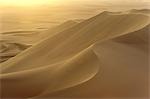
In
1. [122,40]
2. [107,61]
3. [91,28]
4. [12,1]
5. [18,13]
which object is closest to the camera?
[107,61]

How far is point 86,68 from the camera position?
143 centimetres

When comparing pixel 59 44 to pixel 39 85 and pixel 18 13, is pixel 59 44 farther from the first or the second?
pixel 18 13

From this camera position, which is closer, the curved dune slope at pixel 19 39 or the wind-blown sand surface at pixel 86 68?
the wind-blown sand surface at pixel 86 68

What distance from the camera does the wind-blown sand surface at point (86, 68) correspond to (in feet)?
4.40

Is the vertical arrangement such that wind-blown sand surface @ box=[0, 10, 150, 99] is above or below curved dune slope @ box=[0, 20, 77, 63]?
below

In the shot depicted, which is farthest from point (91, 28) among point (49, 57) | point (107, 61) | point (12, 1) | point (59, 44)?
point (12, 1)

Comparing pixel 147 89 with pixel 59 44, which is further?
pixel 59 44

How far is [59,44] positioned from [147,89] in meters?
0.74

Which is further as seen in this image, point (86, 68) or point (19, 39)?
point (19, 39)

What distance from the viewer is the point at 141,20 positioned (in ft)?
6.77

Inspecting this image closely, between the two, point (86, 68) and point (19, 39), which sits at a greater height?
point (19, 39)

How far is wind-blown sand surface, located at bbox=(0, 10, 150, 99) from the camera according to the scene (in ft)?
4.40

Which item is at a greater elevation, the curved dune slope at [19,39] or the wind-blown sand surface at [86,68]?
the curved dune slope at [19,39]

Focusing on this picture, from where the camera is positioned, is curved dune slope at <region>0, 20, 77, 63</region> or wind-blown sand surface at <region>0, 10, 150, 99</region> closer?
wind-blown sand surface at <region>0, 10, 150, 99</region>
